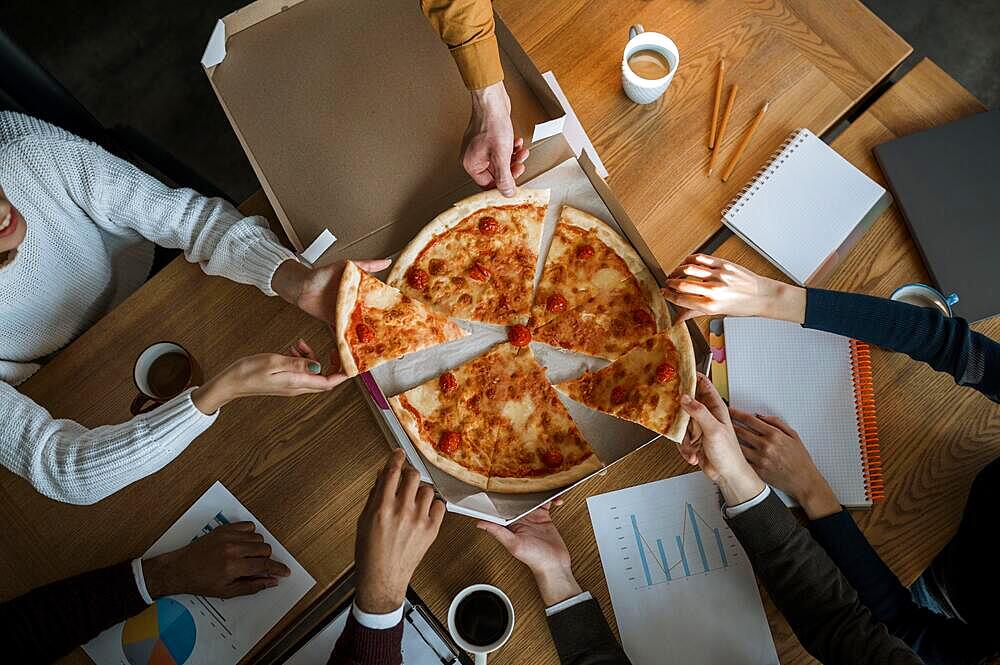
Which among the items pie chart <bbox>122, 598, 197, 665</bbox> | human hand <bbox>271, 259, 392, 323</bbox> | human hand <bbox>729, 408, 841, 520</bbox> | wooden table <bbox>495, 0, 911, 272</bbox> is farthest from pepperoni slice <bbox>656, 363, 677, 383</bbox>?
pie chart <bbox>122, 598, 197, 665</bbox>

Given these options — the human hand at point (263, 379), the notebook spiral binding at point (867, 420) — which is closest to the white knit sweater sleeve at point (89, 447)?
the human hand at point (263, 379)

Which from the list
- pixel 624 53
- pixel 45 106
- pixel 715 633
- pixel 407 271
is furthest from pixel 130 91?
pixel 715 633

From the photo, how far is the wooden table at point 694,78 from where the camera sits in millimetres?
2160

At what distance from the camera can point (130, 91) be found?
3703 mm

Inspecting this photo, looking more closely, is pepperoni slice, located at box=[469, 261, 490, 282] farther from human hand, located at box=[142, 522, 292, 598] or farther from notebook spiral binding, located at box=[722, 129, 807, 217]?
human hand, located at box=[142, 522, 292, 598]

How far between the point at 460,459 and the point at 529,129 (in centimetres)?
106

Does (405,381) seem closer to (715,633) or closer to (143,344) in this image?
(143,344)

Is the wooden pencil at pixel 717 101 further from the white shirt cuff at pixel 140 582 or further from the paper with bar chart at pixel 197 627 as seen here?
the white shirt cuff at pixel 140 582

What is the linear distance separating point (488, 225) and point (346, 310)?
0.54 m

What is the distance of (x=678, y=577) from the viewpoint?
1.89 m

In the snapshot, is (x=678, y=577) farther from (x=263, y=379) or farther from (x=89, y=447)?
(x=89, y=447)

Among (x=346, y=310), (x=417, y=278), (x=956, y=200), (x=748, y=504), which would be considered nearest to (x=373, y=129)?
(x=417, y=278)

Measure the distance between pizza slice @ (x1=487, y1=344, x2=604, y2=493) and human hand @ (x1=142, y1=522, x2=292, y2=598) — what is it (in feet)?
2.26

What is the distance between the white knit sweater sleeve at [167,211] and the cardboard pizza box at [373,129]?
119 mm
